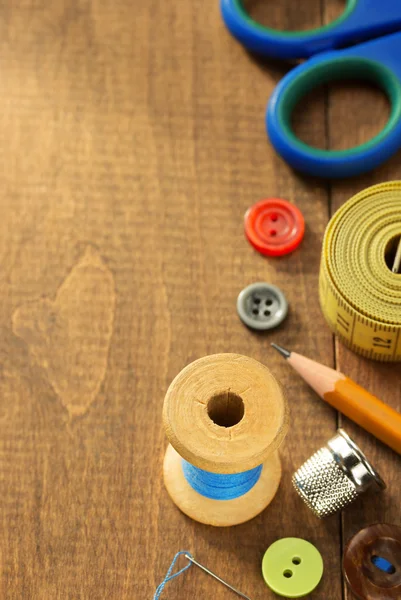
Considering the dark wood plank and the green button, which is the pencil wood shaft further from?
the green button

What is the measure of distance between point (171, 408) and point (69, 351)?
27cm

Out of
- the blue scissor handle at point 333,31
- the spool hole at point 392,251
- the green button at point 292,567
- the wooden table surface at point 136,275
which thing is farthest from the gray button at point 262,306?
the blue scissor handle at point 333,31

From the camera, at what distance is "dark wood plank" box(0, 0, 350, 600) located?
40.7 inches

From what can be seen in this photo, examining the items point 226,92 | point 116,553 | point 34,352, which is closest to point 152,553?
point 116,553

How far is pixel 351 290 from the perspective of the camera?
1.07m

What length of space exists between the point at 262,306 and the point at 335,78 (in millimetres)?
396

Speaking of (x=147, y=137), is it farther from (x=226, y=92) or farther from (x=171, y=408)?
(x=171, y=408)

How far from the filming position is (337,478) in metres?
1.01

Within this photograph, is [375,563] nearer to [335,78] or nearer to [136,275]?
[136,275]

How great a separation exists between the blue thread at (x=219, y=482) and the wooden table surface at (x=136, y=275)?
0.14ft

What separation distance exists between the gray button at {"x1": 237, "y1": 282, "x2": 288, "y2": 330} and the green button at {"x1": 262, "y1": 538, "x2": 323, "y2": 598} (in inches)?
11.3

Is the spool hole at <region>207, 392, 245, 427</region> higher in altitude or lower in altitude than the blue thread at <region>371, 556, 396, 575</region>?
higher

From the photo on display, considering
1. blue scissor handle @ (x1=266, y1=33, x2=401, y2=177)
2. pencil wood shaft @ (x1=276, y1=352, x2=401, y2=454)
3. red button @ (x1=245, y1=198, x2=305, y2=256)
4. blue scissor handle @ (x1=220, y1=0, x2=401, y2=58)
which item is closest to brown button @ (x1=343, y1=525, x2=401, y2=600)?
pencil wood shaft @ (x1=276, y1=352, x2=401, y2=454)

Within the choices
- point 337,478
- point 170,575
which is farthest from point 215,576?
point 337,478
